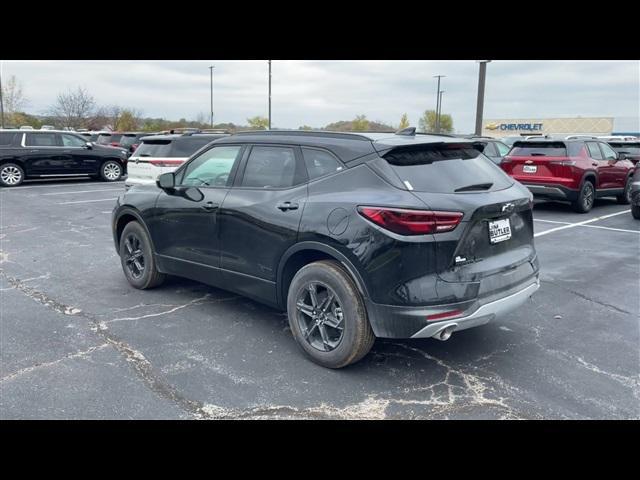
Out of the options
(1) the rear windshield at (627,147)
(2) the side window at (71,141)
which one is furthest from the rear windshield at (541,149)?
(2) the side window at (71,141)

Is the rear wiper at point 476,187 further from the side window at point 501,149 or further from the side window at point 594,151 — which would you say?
the side window at point 501,149

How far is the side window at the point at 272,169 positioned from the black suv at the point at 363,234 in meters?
0.01

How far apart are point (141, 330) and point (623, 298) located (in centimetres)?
488

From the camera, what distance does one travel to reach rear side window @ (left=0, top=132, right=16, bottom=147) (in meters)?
16.0

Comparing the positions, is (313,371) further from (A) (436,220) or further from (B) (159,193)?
(B) (159,193)

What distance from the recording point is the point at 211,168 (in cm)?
495

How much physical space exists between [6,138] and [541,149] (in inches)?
597

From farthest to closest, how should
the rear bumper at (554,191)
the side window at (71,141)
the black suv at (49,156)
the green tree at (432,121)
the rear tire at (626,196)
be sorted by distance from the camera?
the green tree at (432,121) → the side window at (71,141) → the black suv at (49,156) → the rear tire at (626,196) → the rear bumper at (554,191)

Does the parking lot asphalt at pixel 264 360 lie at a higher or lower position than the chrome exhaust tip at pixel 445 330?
lower

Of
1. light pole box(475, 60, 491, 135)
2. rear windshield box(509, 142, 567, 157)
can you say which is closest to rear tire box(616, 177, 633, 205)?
rear windshield box(509, 142, 567, 157)

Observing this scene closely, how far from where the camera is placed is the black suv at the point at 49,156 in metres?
16.1

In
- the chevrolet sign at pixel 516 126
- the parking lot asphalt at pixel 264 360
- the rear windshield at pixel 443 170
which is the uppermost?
the chevrolet sign at pixel 516 126

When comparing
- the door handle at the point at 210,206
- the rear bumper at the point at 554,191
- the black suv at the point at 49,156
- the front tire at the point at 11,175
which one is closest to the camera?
the door handle at the point at 210,206

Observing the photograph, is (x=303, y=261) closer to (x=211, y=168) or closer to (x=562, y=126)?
(x=211, y=168)
